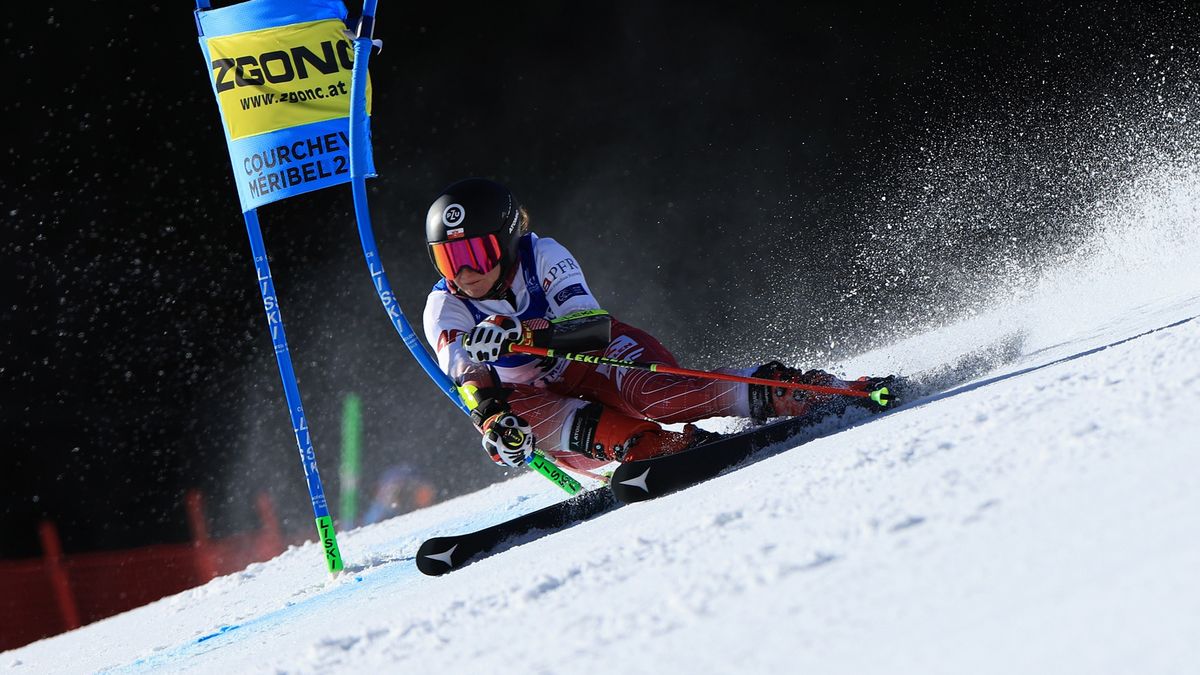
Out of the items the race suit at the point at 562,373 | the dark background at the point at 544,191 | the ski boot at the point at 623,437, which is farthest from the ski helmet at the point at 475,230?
the dark background at the point at 544,191

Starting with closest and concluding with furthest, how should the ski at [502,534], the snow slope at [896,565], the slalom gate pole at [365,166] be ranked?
the snow slope at [896,565] → the ski at [502,534] → the slalom gate pole at [365,166]

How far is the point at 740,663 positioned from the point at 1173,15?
6957mm

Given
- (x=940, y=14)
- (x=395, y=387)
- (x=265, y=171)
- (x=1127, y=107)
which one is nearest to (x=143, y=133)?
(x=395, y=387)

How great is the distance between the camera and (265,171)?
14.3 feet

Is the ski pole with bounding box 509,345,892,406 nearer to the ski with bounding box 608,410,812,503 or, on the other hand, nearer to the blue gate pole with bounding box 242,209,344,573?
the ski with bounding box 608,410,812,503

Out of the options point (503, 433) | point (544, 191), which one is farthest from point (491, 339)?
point (544, 191)

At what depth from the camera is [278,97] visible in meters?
4.33

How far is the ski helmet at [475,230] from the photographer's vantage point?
386 centimetres

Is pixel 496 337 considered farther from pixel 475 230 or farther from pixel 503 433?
pixel 475 230

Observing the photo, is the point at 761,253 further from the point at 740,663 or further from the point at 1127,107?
the point at 740,663

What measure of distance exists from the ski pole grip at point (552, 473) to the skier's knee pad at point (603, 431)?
290 mm

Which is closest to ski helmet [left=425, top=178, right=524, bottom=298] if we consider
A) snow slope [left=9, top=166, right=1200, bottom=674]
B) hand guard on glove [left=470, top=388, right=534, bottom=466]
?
hand guard on glove [left=470, top=388, right=534, bottom=466]

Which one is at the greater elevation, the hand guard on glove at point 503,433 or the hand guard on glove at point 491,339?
the hand guard on glove at point 491,339

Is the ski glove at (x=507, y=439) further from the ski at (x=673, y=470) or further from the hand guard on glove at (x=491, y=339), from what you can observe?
the ski at (x=673, y=470)
